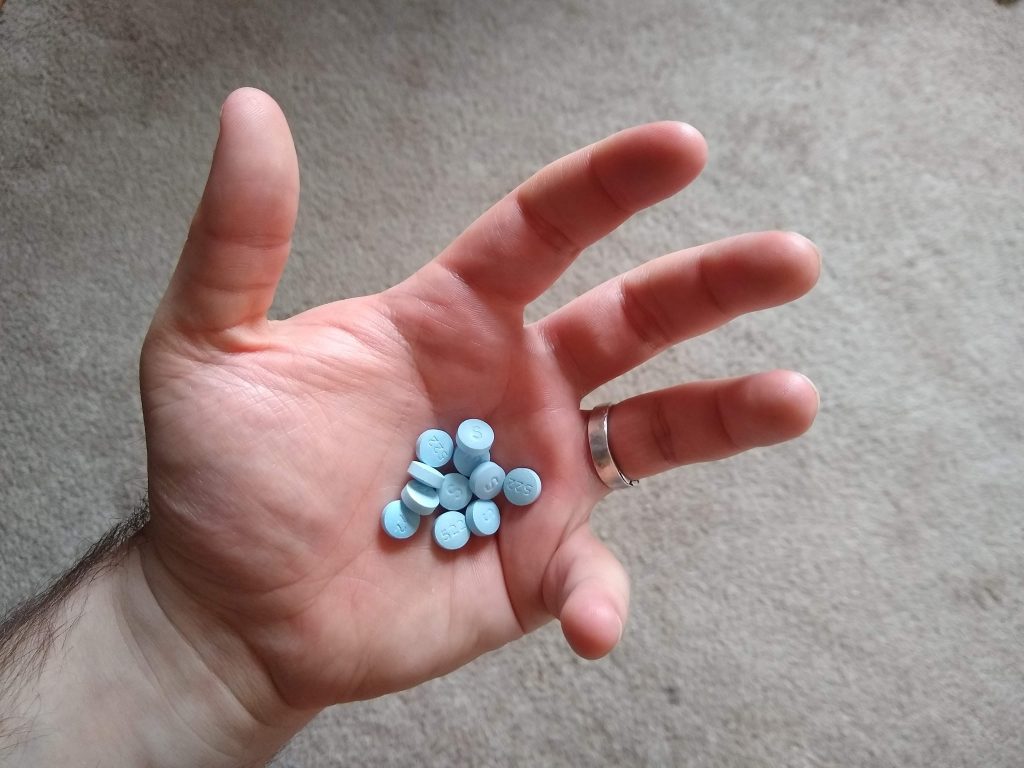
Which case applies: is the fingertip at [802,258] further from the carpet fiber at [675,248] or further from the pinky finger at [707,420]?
the carpet fiber at [675,248]

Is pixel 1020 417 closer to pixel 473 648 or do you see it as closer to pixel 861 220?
pixel 861 220

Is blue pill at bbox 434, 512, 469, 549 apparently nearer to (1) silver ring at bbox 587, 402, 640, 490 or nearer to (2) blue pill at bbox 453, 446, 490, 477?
(2) blue pill at bbox 453, 446, 490, 477

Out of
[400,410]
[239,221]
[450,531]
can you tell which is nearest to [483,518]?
[450,531]

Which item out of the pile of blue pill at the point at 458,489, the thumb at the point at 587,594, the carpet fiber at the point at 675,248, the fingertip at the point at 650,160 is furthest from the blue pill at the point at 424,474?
the carpet fiber at the point at 675,248

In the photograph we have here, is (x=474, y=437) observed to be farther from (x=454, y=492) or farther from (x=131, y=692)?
(x=131, y=692)

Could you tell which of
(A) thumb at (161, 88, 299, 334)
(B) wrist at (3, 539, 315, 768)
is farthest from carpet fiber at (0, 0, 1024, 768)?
(A) thumb at (161, 88, 299, 334)

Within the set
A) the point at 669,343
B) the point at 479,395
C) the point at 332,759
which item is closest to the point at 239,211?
the point at 479,395
